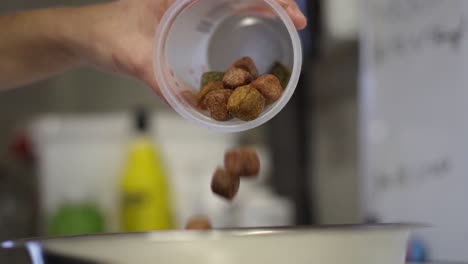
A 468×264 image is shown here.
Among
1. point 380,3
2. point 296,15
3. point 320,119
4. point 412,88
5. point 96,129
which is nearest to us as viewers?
point 296,15

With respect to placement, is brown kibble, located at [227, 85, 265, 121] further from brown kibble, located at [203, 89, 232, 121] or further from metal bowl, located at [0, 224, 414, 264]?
metal bowl, located at [0, 224, 414, 264]

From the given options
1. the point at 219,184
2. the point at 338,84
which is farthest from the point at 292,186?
the point at 219,184

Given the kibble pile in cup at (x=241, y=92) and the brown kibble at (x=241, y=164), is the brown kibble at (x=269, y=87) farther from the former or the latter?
the brown kibble at (x=241, y=164)

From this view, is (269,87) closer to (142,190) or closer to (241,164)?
(241,164)

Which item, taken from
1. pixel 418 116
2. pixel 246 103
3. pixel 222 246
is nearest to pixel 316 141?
pixel 418 116

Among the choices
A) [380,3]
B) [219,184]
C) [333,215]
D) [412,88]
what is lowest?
[333,215]

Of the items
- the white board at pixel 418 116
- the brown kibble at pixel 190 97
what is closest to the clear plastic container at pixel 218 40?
the brown kibble at pixel 190 97

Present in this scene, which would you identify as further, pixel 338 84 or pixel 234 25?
pixel 338 84

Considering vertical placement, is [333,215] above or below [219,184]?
below

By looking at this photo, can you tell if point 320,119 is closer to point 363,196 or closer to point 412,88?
point 363,196
